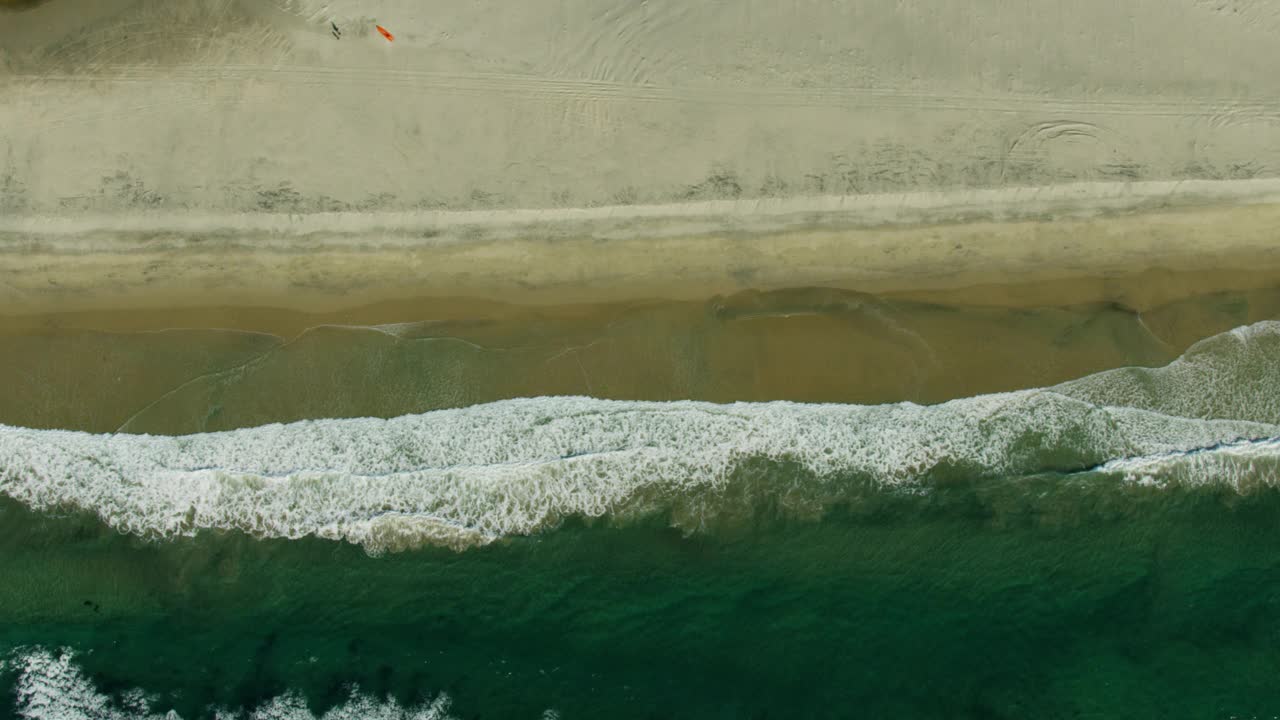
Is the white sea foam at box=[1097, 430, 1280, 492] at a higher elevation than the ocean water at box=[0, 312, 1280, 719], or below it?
higher

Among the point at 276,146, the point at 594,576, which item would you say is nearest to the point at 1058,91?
the point at 594,576

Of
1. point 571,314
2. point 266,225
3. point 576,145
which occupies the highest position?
point 576,145

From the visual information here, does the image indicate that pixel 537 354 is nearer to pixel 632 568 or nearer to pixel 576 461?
pixel 576 461

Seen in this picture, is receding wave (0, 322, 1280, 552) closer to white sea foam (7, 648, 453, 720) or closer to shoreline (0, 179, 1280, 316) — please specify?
Answer: shoreline (0, 179, 1280, 316)

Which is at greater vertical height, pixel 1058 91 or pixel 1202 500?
pixel 1058 91

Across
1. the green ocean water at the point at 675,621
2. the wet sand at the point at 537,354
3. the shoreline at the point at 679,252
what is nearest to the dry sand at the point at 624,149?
the shoreline at the point at 679,252

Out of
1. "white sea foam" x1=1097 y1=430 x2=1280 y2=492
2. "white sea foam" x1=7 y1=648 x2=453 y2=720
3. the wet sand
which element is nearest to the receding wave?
"white sea foam" x1=1097 y1=430 x2=1280 y2=492

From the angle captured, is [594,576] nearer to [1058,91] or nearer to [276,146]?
[276,146]
